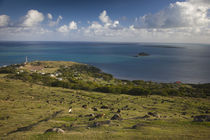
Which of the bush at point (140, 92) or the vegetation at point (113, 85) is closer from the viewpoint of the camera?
the bush at point (140, 92)

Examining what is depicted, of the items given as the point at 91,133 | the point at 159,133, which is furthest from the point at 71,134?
the point at 159,133

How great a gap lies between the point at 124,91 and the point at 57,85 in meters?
26.1

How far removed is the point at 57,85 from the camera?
192ft

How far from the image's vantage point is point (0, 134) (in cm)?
1559

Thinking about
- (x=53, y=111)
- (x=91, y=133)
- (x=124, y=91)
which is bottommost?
(x=124, y=91)

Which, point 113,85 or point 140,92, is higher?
point 140,92

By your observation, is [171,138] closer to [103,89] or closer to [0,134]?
[0,134]

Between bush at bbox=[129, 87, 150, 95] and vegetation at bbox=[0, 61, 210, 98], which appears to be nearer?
bush at bbox=[129, 87, 150, 95]

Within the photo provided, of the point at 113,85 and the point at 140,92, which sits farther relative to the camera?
the point at 113,85

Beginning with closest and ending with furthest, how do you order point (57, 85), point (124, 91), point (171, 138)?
point (171, 138), point (124, 91), point (57, 85)

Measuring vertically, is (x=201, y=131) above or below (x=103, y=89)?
above

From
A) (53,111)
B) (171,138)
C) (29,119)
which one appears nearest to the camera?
(171,138)

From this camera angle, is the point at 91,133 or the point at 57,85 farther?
the point at 57,85

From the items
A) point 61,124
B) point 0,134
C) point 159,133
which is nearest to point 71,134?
point 61,124
